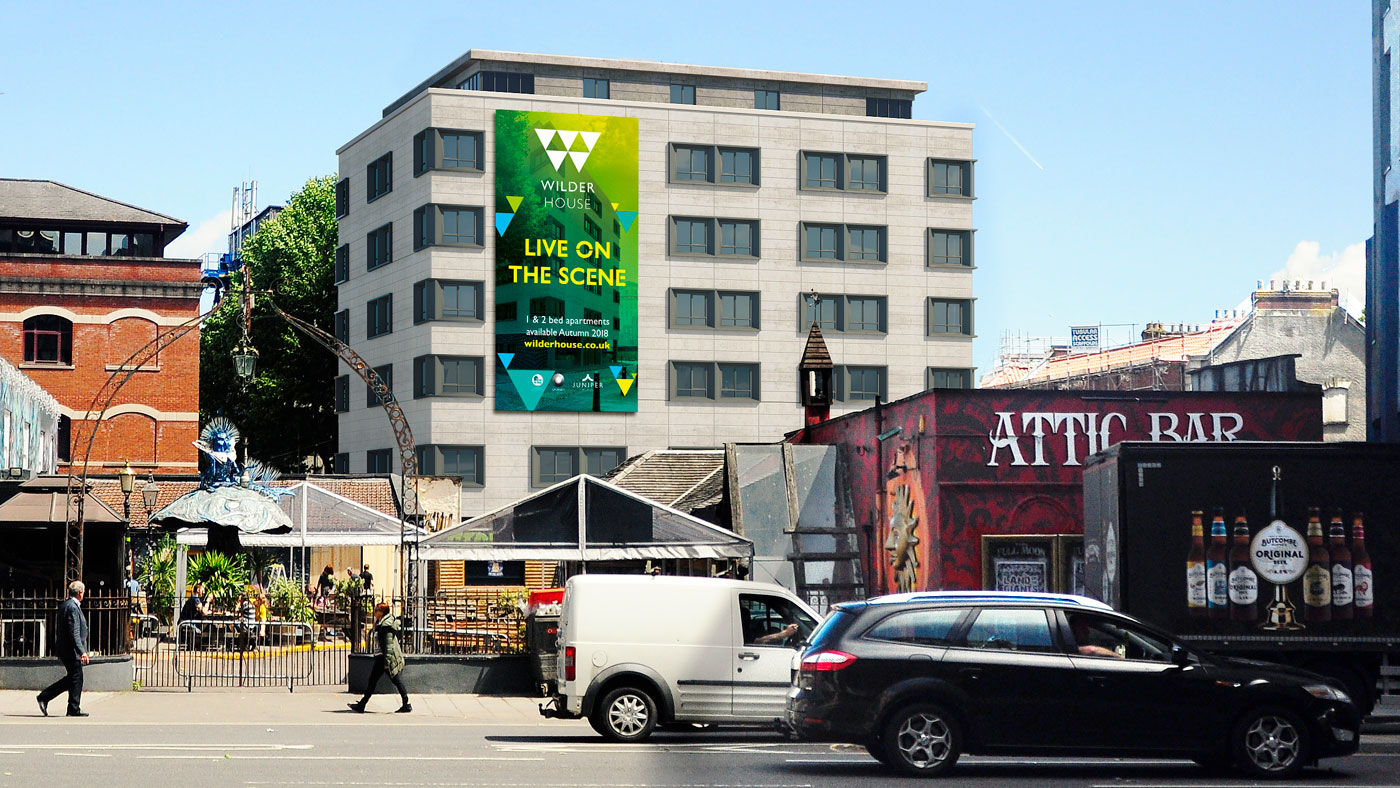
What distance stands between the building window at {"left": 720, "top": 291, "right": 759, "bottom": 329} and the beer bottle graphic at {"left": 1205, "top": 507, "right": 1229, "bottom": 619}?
151 ft

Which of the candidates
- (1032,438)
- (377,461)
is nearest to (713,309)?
(377,461)

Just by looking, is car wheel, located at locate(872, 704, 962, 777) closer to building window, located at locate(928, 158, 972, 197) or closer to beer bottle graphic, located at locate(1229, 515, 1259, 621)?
beer bottle graphic, located at locate(1229, 515, 1259, 621)

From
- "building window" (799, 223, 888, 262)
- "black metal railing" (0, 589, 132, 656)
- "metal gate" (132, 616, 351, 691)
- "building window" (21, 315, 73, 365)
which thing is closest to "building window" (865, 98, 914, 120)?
"building window" (799, 223, 888, 262)

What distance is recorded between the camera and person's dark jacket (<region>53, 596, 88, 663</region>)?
2017 cm

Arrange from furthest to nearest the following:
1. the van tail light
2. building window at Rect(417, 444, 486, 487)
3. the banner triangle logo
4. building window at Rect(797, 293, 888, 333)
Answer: building window at Rect(797, 293, 888, 333)
the banner triangle logo
building window at Rect(417, 444, 486, 487)
the van tail light

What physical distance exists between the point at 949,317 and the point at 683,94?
14143 mm

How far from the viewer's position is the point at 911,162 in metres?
66.1

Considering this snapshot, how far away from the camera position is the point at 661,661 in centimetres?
1750

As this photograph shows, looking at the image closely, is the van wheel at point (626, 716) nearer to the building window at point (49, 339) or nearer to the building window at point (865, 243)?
the building window at point (49, 339)

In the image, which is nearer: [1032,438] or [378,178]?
[1032,438]

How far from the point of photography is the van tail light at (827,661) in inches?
562

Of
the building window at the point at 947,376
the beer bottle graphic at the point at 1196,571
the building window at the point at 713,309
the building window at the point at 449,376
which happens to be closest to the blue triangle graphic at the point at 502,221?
the building window at the point at 449,376

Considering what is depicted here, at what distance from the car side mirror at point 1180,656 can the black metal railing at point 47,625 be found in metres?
16.3

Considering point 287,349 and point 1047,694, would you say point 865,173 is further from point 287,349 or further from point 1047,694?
point 1047,694
